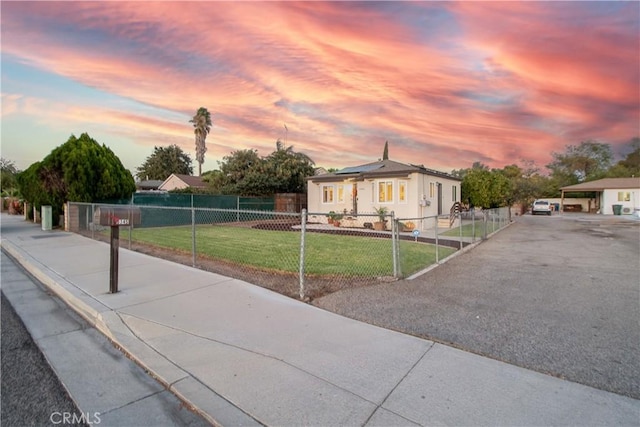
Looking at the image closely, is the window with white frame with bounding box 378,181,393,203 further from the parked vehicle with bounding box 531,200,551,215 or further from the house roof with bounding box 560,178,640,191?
the house roof with bounding box 560,178,640,191

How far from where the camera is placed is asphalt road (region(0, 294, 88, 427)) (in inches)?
94.7

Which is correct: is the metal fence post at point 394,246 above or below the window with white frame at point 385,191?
below

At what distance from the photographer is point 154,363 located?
312 centimetres

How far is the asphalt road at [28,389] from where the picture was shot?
2.40m

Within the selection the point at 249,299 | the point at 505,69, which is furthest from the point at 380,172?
the point at 249,299

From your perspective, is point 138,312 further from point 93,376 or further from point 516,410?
point 516,410

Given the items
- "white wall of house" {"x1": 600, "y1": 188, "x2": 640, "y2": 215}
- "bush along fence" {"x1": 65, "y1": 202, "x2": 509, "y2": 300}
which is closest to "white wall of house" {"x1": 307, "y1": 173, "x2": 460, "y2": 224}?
"bush along fence" {"x1": 65, "y1": 202, "x2": 509, "y2": 300}

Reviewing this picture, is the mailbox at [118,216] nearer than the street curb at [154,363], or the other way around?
the street curb at [154,363]

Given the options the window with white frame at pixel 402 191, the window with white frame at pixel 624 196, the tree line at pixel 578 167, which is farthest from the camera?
the tree line at pixel 578 167

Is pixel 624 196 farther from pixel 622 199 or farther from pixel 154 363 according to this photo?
pixel 154 363

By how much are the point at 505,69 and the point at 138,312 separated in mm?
14121

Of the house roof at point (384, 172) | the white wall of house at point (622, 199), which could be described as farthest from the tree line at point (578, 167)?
the house roof at point (384, 172)

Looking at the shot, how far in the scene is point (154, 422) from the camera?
235 cm

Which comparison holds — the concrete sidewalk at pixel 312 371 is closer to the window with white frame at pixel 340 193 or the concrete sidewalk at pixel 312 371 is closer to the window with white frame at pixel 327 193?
the window with white frame at pixel 340 193
